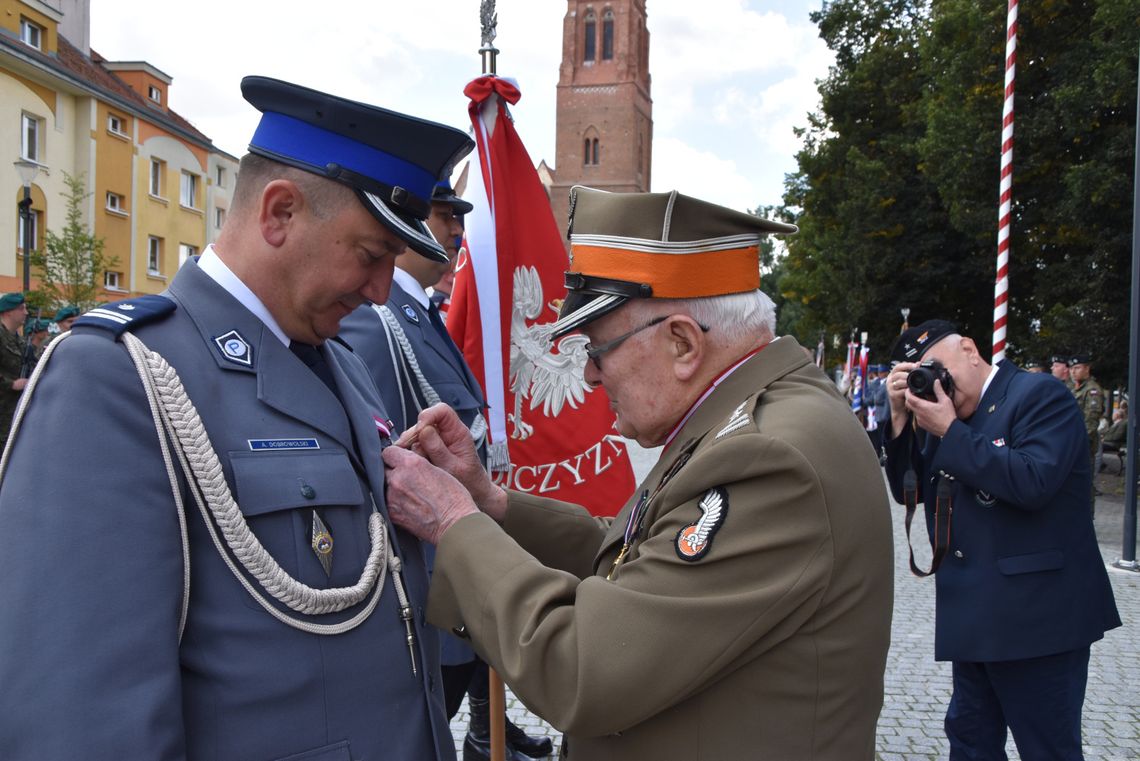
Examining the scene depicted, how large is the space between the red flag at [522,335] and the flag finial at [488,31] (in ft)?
0.40

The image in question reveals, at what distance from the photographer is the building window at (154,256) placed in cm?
3144

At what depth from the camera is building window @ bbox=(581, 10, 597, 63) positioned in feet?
243

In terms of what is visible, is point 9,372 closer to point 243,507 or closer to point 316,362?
point 316,362

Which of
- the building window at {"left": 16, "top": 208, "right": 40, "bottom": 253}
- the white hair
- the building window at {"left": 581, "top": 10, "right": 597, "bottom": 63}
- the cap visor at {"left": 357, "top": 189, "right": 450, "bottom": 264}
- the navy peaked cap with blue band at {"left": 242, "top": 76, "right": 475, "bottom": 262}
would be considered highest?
the building window at {"left": 581, "top": 10, "right": 597, "bottom": 63}

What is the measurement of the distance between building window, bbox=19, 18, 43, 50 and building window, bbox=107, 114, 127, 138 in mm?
2646

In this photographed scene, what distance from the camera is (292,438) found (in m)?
1.66

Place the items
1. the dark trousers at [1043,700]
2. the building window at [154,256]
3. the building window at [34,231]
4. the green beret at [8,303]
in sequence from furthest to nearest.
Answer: the building window at [154,256]
the building window at [34,231]
the green beret at [8,303]
the dark trousers at [1043,700]

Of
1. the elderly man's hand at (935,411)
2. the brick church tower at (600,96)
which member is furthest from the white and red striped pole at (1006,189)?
the brick church tower at (600,96)

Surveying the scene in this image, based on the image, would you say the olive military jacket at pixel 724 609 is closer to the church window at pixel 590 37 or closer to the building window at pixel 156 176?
the building window at pixel 156 176

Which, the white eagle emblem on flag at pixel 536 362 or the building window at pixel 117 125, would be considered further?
the building window at pixel 117 125

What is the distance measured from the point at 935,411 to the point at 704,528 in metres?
2.60

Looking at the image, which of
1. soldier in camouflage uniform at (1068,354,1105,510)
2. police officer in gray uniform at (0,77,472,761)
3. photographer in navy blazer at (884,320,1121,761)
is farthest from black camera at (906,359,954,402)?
soldier in camouflage uniform at (1068,354,1105,510)

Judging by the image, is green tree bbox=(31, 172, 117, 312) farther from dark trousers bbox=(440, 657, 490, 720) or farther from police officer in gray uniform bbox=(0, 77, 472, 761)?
police officer in gray uniform bbox=(0, 77, 472, 761)

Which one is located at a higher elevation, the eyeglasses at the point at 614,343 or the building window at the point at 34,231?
the building window at the point at 34,231
